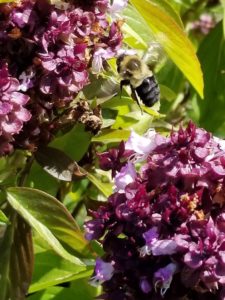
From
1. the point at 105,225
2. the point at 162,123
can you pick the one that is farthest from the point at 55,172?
the point at 162,123

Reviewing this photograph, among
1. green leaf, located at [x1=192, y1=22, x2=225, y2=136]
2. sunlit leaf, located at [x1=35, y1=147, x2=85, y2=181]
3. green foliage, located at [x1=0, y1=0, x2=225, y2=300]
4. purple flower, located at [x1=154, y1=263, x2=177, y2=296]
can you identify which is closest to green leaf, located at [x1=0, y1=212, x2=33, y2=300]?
green foliage, located at [x1=0, y1=0, x2=225, y2=300]

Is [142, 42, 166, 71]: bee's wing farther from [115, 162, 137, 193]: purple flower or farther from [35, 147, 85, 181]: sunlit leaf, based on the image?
[115, 162, 137, 193]: purple flower

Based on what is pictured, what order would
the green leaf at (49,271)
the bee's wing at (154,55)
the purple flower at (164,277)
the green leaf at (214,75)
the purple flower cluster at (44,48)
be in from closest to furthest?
the purple flower at (164,277) < the purple flower cluster at (44,48) < the green leaf at (49,271) < the bee's wing at (154,55) < the green leaf at (214,75)

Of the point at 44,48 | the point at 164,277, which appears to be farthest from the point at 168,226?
the point at 44,48

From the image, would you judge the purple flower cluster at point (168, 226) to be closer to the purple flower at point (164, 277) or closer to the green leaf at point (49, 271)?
the purple flower at point (164, 277)

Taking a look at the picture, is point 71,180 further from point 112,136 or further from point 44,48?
point 44,48

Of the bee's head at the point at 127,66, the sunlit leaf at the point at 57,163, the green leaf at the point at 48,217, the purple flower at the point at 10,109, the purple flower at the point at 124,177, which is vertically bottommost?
the green leaf at the point at 48,217

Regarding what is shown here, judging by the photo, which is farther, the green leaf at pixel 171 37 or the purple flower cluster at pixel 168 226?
the green leaf at pixel 171 37

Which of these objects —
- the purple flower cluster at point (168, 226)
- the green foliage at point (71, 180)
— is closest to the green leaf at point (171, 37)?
the green foliage at point (71, 180)
